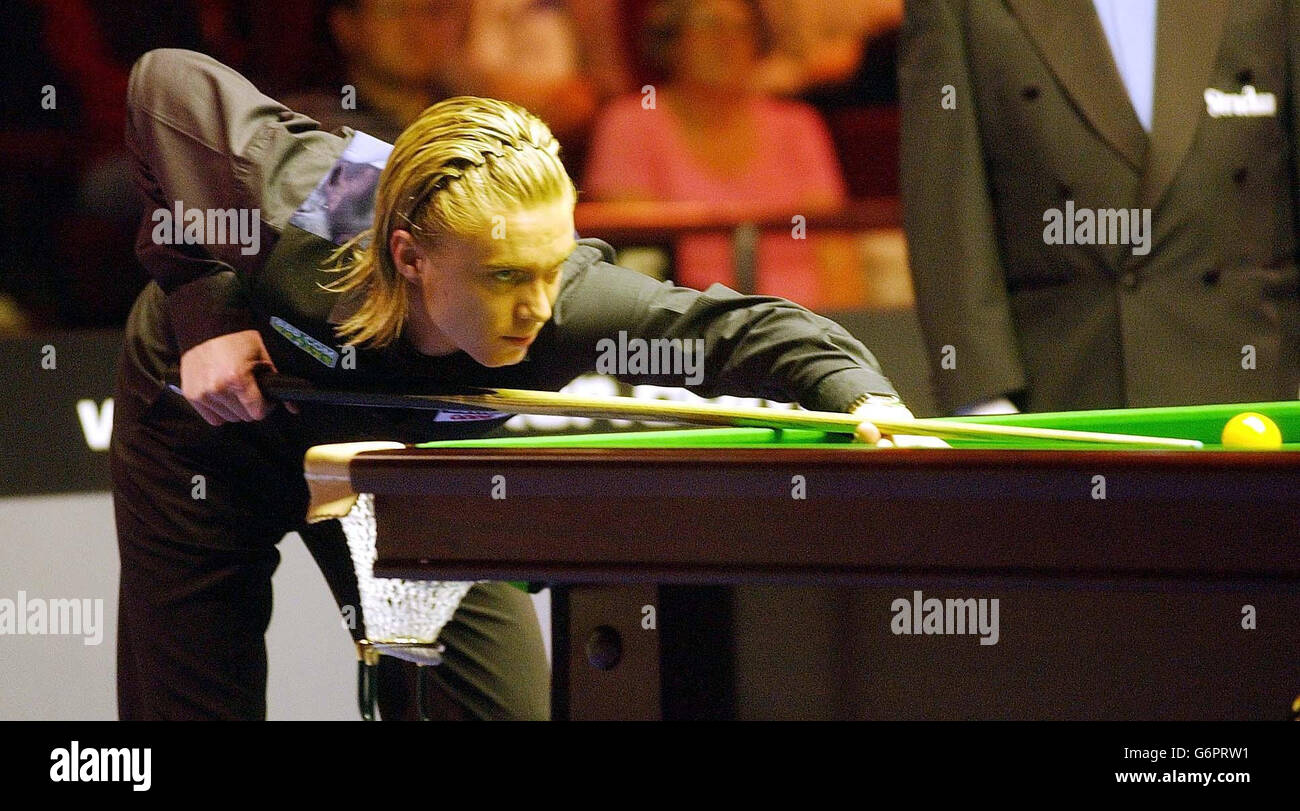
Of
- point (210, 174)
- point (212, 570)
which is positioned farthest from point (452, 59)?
point (212, 570)

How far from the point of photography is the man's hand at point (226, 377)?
2.20 meters

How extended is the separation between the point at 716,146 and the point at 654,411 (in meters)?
1.79

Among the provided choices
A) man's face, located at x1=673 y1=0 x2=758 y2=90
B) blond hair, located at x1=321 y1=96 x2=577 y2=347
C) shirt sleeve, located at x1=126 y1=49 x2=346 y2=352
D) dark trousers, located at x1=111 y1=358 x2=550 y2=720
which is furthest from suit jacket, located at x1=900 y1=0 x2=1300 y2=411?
man's face, located at x1=673 y1=0 x2=758 y2=90

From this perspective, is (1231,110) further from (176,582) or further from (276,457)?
(176,582)

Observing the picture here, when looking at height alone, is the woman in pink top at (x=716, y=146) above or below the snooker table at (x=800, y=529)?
above

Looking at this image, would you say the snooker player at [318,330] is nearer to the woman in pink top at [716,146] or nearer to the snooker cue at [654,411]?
the snooker cue at [654,411]

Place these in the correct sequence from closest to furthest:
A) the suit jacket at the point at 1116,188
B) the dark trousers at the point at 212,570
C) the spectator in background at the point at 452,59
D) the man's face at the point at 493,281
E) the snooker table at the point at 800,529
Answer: the snooker table at the point at 800,529, the man's face at the point at 493,281, the dark trousers at the point at 212,570, the suit jacket at the point at 1116,188, the spectator in background at the point at 452,59


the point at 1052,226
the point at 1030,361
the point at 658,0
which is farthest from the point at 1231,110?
the point at 658,0

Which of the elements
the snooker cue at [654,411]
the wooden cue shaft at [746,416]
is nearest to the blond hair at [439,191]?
the snooker cue at [654,411]

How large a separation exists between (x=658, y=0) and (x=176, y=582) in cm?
202

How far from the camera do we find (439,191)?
219 cm

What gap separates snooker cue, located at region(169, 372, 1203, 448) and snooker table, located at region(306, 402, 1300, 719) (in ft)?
0.44

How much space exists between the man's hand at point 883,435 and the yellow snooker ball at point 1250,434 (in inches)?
14.0
